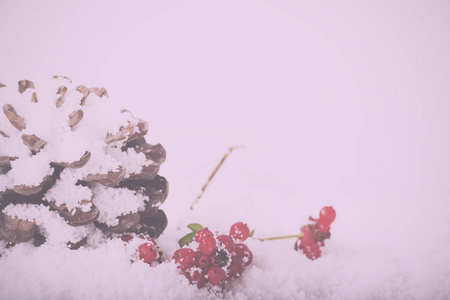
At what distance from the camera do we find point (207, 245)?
383 mm

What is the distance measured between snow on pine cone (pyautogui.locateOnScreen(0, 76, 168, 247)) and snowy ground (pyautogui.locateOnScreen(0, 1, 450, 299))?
167 mm

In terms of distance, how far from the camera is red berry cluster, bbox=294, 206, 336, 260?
1.46 feet

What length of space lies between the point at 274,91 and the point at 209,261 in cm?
53

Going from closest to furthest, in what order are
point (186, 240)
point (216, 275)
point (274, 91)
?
1. point (216, 275)
2. point (186, 240)
3. point (274, 91)

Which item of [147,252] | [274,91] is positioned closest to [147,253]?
[147,252]

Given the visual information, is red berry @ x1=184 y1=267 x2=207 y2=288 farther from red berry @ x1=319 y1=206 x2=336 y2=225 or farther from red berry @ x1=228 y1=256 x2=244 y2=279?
red berry @ x1=319 y1=206 x2=336 y2=225

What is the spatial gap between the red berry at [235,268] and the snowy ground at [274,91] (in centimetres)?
16

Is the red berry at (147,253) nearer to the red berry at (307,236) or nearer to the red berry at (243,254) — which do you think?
the red berry at (243,254)

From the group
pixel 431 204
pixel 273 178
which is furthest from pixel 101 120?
pixel 431 204

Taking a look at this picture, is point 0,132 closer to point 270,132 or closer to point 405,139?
point 270,132

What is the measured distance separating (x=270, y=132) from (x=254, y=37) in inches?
10.3

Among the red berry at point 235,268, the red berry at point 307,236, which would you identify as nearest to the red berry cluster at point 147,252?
the red berry at point 235,268

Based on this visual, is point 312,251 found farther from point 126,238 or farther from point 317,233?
point 126,238

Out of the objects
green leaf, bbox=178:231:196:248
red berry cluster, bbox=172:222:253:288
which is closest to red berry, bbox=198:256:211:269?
red berry cluster, bbox=172:222:253:288
